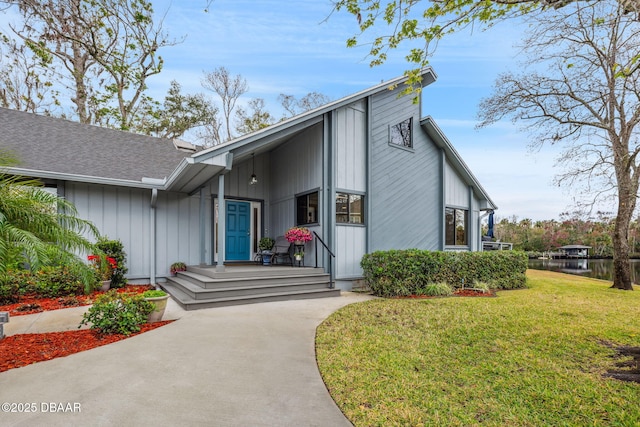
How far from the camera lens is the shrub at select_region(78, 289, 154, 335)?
169 inches

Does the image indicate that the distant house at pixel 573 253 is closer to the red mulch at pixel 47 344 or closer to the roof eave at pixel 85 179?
the roof eave at pixel 85 179

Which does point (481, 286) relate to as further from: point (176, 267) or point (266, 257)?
point (176, 267)

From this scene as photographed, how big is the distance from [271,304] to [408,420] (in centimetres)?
427

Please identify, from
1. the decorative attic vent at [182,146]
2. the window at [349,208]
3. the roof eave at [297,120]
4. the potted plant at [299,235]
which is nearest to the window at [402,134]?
the roof eave at [297,120]

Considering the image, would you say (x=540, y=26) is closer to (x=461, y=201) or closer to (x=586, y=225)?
(x=461, y=201)

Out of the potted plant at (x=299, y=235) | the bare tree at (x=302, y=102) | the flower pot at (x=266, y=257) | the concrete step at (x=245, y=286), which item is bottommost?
the concrete step at (x=245, y=286)

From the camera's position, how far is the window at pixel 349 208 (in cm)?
841

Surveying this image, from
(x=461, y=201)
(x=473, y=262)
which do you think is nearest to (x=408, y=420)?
(x=473, y=262)

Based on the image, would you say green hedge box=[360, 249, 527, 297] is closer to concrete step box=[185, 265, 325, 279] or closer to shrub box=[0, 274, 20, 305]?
concrete step box=[185, 265, 325, 279]

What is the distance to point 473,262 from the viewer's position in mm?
8664

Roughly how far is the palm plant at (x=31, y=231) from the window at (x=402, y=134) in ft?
26.9

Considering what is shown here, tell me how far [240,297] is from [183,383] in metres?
3.49

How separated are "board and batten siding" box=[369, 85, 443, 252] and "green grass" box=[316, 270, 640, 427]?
376cm

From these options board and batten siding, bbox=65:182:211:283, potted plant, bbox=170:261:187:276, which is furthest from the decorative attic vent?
potted plant, bbox=170:261:187:276
